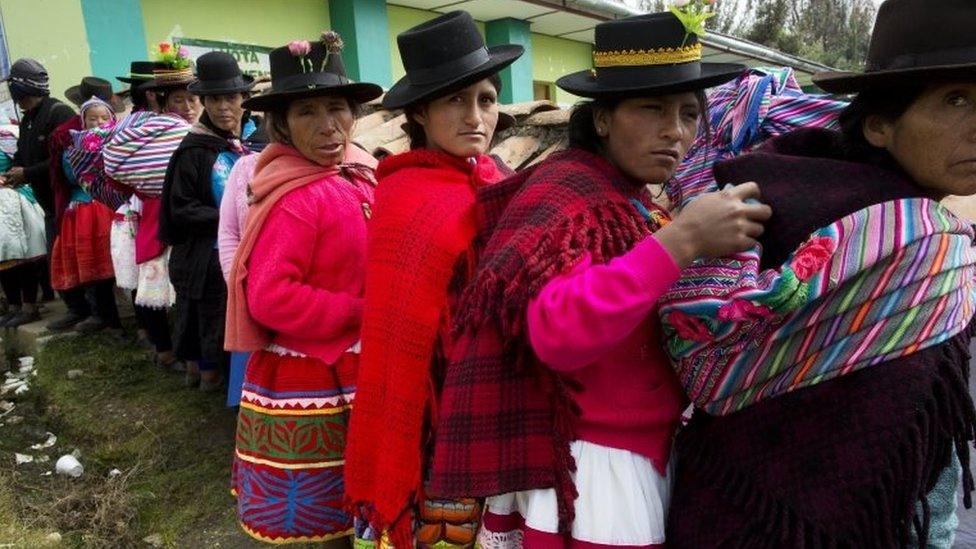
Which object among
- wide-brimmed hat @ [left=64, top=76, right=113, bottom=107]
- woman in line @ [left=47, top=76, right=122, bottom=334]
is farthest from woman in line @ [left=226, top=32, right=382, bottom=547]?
wide-brimmed hat @ [left=64, top=76, right=113, bottom=107]

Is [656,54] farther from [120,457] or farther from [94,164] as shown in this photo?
[94,164]

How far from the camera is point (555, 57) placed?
12.1 meters

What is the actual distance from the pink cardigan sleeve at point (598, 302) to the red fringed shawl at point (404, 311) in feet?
1.63

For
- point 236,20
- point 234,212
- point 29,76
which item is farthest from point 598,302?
point 236,20

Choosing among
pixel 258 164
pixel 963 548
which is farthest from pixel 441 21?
pixel 963 548

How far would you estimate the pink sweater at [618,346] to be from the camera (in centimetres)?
113

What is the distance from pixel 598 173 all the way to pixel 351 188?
1.13m

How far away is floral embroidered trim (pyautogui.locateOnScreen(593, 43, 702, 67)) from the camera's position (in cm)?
136

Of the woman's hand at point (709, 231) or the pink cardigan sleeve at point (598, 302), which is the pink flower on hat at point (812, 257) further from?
the pink cardigan sleeve at point (598, 302)

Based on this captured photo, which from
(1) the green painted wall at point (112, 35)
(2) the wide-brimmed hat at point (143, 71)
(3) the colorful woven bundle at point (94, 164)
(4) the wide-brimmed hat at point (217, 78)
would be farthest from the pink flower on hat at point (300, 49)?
(1) the green painted wall at point (112, 35)

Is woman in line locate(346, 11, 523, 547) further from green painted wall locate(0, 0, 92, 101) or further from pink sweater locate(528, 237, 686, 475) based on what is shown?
green painted wall locate(0, 0, 92, 101)

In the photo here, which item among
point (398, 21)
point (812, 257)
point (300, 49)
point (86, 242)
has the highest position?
point (398, 21)

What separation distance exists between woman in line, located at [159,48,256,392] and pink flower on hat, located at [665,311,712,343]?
107 inches

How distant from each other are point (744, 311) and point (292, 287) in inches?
53.2
